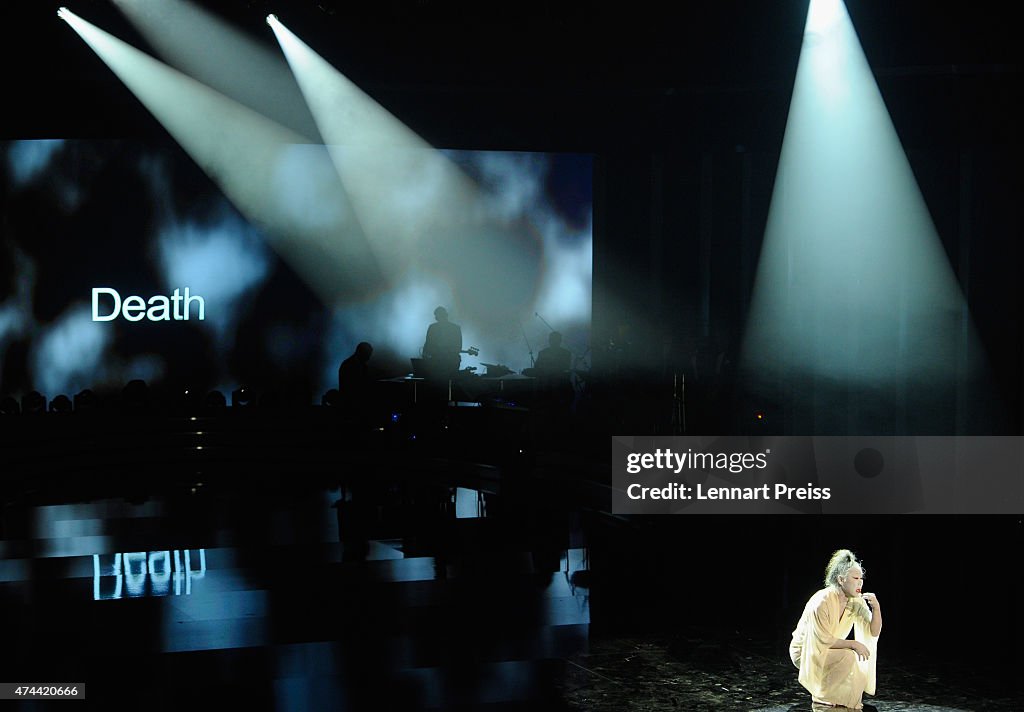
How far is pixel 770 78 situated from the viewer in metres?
12.5

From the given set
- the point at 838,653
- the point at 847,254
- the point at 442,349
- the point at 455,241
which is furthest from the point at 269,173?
the point at 838,653

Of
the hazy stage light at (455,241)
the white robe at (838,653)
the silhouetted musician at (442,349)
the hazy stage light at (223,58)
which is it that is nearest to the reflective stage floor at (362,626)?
the white robe at (838,653)

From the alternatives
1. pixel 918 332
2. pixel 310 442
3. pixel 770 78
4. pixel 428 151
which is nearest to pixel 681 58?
pixel 770 78

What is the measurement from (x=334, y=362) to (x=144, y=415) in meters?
2.91

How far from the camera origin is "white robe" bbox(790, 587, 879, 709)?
4.94 metres

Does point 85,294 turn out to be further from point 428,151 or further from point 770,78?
point 770,78

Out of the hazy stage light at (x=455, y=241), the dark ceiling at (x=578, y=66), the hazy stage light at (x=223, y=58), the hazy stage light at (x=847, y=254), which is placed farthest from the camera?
the hazy stage light at (x=455, y=241)

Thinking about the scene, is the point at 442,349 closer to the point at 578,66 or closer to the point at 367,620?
the point at 578,66

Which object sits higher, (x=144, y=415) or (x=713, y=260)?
(x=713, y=260)

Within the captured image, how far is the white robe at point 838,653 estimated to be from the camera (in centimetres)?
494

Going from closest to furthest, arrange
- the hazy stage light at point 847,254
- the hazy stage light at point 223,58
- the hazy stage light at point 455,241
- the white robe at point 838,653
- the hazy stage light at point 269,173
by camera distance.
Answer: the white robe at point 838,653 → the hazy stage light at point 847,254 → the hazy stage light at point 223,58 → the hazy stage light at point 269,173 → the hazy stage light at point 455,241

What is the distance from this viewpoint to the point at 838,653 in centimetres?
494

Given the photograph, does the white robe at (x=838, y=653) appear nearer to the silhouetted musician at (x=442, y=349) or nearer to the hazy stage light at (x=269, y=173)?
the silhouetted musician at (x=442, y=349)

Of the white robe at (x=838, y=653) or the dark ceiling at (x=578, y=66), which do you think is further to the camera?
the dark ceiling at (x=578, y=66)
